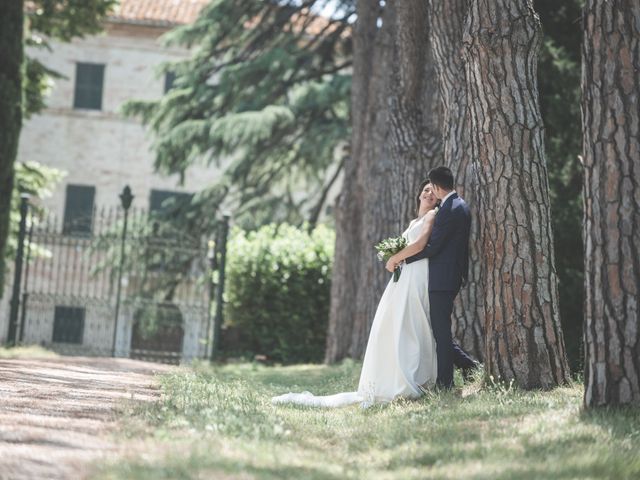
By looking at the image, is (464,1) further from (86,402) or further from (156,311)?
(156,311)

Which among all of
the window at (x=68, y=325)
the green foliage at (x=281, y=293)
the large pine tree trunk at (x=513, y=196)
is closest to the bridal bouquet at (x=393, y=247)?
the large pine tree trunk at (x=513, y=196)

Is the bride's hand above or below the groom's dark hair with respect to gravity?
below

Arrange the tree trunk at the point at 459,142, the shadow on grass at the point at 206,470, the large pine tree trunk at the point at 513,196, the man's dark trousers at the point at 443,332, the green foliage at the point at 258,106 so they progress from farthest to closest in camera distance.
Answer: the green foliage at the point at 258,106 → the tree trunk at the point at 459,142 → the man's dark trousers at the point at 443,332 → the large pine tree trunk at the point at 513,196 → the shadow on grass at the point at 206,470

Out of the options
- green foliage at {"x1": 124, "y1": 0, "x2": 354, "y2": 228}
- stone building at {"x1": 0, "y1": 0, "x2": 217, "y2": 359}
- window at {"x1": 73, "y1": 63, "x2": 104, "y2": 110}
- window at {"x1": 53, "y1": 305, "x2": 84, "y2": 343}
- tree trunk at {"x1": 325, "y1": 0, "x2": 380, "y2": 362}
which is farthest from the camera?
window at {"x1": 73, "y1": 63, "x2": 104, "y2": 110}

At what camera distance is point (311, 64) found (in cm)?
2031

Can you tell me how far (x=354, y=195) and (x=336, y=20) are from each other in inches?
176

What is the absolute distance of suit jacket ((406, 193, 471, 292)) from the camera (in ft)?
28.2

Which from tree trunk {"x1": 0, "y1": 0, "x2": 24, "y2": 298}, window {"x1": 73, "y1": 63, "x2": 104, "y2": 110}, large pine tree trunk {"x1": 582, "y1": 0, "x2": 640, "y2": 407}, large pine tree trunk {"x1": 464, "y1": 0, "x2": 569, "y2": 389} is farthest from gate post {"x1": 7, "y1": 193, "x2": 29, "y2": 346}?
window {"x1": 73, "y1": 63, "x2": 104, "y2": 110}

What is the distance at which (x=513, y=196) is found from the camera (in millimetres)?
8297

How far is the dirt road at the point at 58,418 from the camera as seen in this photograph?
5.17 meters

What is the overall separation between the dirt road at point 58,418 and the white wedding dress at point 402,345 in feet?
5.87

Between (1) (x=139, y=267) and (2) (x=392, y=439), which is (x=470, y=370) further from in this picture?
(1) (x=139, y=267)

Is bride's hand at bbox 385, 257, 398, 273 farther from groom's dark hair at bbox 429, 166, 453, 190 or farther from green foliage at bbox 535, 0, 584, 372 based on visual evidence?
green foliage at bbox 535, 0, 584, 372

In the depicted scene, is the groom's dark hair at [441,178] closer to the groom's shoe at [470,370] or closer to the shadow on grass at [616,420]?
the groom's shoe at [470,370]
